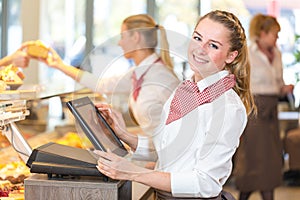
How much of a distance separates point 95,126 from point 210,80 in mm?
430

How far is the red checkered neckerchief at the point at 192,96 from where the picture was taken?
2125mm

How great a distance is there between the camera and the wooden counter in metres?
2.03

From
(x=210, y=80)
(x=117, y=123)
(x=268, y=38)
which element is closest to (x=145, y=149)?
(x=117, y=123)

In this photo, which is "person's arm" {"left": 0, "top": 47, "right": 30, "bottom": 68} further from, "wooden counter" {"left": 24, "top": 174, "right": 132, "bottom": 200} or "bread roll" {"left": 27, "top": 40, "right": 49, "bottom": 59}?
"wooden counter" {"left": 24, "top": 174, "right": 132, "bottom": 200}

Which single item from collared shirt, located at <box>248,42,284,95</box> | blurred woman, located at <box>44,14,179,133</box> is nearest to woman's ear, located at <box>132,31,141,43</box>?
blurred woman, located at <box>44,14,179,133</box>

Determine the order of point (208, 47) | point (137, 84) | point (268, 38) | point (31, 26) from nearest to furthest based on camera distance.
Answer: point (208, 47)
point (137, 84)
point (268, 38)
point (31, 26)

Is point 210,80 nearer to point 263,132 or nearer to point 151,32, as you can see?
point 151,32

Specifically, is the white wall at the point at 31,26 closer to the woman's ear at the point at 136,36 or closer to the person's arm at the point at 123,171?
the woman's ear at the point at 136,36

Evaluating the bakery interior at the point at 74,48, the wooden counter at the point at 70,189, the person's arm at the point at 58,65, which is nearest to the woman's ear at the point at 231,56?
the wooden counter at the point at 70,189

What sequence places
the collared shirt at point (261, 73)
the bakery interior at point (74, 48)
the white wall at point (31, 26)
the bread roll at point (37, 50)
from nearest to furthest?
the bakery interior at point (74, 48)
the bread roll at point (37, 50)
the collared shirt at point (261, 73)
the white wall at point (31, 26)

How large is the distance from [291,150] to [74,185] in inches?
183

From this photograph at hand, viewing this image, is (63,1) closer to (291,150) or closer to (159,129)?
(291,150)

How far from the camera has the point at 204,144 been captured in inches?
80.7

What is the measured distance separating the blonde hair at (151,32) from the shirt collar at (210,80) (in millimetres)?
818
